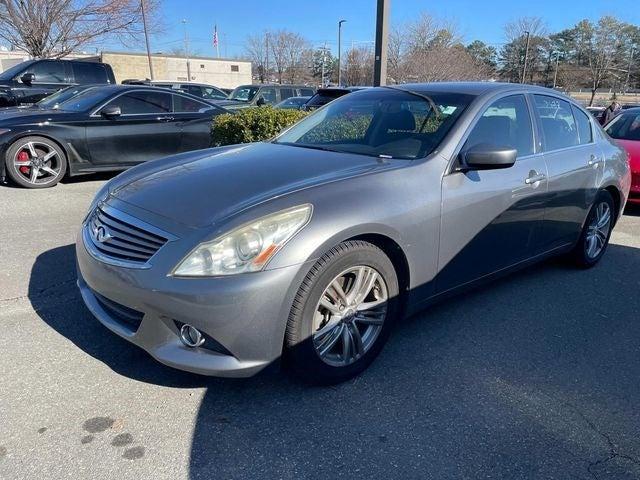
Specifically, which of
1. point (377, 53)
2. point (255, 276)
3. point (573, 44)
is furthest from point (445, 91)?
point (573, 44)

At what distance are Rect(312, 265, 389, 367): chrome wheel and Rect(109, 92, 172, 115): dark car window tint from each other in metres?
6.41

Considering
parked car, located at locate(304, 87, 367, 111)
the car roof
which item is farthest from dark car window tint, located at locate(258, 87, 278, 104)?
the car roof

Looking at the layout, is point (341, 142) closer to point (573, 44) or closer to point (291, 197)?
point (291, 197)

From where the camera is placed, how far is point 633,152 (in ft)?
23.1

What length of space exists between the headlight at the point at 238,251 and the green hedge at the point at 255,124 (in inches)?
193

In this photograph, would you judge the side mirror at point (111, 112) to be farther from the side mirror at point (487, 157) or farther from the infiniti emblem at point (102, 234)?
the side mirror at point (487, 157)

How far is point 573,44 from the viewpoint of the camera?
62438 millimetres

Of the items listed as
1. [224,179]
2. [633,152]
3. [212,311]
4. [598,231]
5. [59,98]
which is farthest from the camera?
[59,98]

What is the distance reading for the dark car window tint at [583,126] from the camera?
448 cm

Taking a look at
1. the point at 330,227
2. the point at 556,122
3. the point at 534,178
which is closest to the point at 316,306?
the point at 330,227

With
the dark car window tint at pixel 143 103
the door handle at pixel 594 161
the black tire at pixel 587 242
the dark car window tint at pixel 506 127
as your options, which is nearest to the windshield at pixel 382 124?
the dark car window tint at pixel 506 127

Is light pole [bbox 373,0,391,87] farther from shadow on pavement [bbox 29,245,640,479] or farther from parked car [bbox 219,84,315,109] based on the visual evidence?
parked car [bbox 219,84,315,109]

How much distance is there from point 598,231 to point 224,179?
3.69 m

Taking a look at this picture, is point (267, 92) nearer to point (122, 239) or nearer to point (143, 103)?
point (143, 103)
